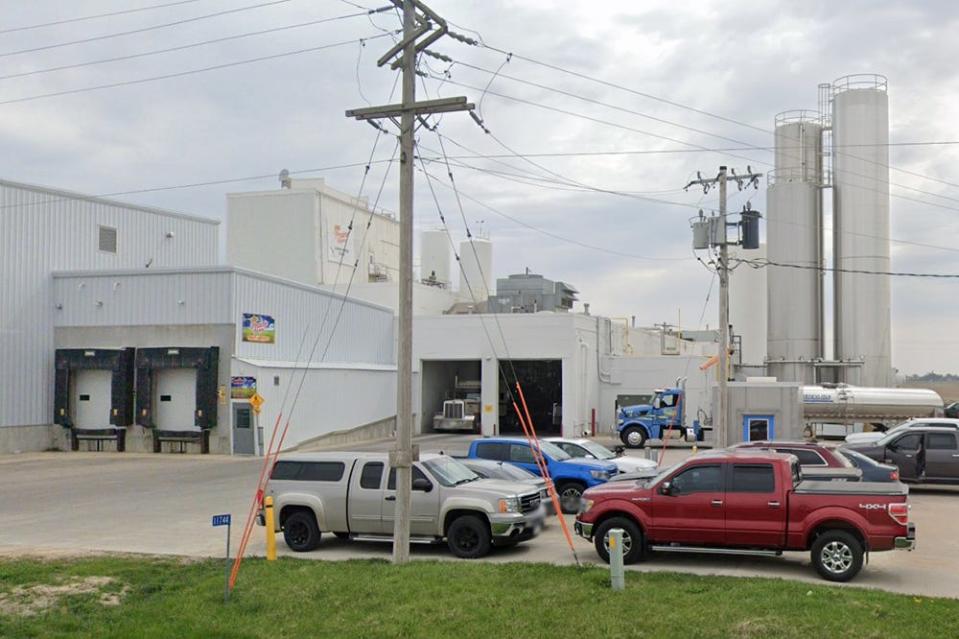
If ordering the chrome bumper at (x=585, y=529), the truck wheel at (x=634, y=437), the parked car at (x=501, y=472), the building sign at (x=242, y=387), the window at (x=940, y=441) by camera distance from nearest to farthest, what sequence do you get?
the chrome bumper at (x=585, y=529), the parked car at (x=501, y=472), the window at (x=940, y=441), the building sign at (x=242, y=387), the truck wheel at (x=634, y=437)

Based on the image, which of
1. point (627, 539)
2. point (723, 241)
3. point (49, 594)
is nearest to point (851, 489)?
point (627, 539)

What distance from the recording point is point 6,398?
38.3 metres

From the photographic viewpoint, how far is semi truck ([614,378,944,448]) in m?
40.4

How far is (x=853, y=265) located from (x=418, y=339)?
23.9 metres

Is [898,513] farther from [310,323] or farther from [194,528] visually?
[310,323]

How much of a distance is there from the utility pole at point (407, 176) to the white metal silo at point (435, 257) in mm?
56887

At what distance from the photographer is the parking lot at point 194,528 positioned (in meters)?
13.2

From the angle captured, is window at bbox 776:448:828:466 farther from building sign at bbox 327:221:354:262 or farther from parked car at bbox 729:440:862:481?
building sign at bbox 327:221:354:262

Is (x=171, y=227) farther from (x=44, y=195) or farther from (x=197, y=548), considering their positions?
(x=197, y=548)

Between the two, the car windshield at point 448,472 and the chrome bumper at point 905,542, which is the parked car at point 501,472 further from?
the chrome bumper at point 905,542

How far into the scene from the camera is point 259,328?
1574 inches

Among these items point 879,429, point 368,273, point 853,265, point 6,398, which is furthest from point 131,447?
point 853,265

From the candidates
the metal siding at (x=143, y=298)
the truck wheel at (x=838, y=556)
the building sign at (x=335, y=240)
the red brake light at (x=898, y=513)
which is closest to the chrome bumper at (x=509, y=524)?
the truck wheel at (x=838, y=556)

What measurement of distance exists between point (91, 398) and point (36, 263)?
248 inches
